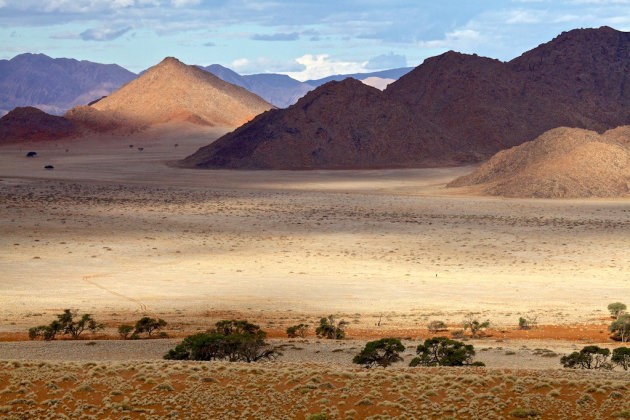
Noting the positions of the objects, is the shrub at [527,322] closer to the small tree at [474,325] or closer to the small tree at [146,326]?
the small tree at [474,325]

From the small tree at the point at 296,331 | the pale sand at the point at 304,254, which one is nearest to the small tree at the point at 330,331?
the small tree at the point at 296,331

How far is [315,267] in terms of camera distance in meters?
31.8

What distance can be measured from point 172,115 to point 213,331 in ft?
→ 447

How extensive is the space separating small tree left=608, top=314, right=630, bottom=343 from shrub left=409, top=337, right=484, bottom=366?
15.1ft

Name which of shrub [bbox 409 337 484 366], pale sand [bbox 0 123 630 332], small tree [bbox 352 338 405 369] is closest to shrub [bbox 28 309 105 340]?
pale sand [bbox 0 123 630 332]

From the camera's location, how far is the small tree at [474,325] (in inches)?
806

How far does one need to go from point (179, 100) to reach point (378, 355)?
145 meters

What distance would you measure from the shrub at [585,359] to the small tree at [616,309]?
543cm

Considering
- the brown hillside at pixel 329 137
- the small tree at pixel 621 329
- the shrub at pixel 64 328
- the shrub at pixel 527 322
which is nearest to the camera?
the shrub at pixel 64 328

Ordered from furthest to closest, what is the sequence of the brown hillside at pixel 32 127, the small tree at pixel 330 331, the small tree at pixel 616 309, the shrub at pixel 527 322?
the brown hillside at pixel 32 127 < the small tree at pixel 616 309 < the shrub at pixel 527 322 < the small tree at pixel 330 331

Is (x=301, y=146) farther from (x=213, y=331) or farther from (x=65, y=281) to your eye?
(x=213, y=331)

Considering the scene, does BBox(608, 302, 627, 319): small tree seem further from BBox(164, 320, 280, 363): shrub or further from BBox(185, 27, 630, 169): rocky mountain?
BBox(185, 27, 630, 169): rocky mountain

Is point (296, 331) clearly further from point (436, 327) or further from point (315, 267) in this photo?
point (315, 267)

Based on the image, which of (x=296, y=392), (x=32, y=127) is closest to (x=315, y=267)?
(x=296, y=392)
